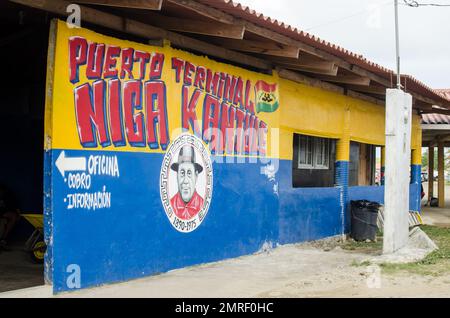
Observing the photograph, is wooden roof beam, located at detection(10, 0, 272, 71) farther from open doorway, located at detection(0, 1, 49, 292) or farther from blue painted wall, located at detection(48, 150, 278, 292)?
blue painted wall, located at detection(48, 150, 278, 292)

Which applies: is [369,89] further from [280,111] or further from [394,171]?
[394,171]

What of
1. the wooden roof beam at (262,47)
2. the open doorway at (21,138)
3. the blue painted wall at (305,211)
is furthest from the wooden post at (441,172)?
the open doorway at (21,138)

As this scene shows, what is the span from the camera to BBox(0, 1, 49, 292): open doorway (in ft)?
28.7

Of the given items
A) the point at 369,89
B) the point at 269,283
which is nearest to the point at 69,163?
the point at 269,283

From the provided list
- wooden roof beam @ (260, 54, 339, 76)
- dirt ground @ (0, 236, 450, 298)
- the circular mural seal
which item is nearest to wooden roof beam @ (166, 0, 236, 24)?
the circular mural seal

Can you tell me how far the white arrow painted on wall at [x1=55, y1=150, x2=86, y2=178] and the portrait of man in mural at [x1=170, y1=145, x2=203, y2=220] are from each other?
175 cm

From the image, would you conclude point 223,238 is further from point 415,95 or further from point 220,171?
point 415,95

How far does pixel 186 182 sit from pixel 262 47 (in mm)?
2526

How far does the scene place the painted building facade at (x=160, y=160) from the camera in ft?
22.4

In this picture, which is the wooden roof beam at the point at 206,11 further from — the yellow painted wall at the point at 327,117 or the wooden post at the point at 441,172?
the wooden post at the point at 441,172

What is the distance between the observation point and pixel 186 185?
346 inches

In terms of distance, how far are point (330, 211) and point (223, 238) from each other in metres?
4.23

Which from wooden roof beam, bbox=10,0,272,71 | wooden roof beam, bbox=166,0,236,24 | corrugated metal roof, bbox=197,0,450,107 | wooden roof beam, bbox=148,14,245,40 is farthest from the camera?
wooden roof beam, bbox=148,14,245,40

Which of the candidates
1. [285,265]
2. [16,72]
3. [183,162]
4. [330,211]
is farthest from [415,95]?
[16,72]
